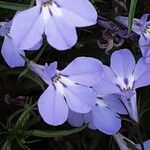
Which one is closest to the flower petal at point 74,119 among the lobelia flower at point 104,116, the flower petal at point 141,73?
the lobelia flower at point 104,116

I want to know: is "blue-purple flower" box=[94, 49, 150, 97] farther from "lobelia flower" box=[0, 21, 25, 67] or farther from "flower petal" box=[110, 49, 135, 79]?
"lobelia flower" box=[0, 21, 25, 67]

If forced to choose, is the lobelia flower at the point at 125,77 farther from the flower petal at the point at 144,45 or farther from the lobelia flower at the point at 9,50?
the lobelia flower at the point at 9,50

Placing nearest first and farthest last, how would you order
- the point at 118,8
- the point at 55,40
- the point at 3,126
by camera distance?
1. the point at 55,40
2. the point at 3,126
3. the point at 118,8

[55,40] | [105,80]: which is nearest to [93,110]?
[105,80]

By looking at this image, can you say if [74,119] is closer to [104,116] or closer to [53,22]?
[104,116]

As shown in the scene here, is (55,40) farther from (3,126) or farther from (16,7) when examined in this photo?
(3,126)

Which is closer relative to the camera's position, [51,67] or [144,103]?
[51,67]

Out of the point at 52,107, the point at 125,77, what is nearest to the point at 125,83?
the point at 125,77

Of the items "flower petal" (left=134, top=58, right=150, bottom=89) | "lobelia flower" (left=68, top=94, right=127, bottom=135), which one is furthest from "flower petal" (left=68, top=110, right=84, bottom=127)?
"flower petal" (left=134, top=58, right=150, bottom=89)
